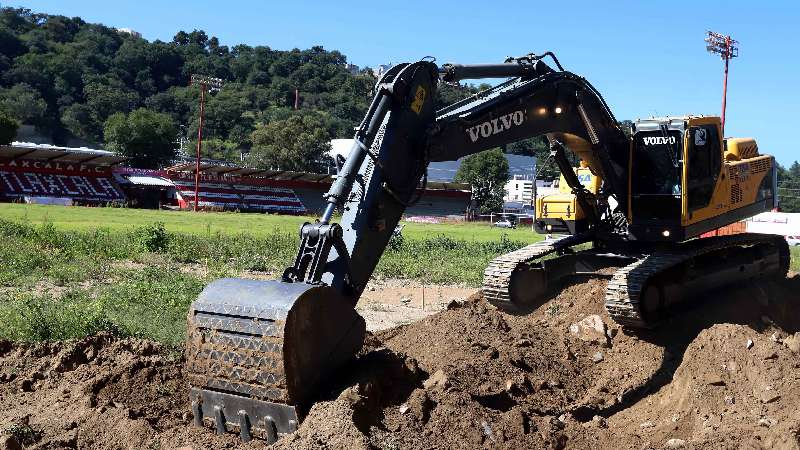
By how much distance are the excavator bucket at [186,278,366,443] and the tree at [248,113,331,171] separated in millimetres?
87050

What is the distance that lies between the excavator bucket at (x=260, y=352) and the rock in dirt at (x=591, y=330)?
196 inches

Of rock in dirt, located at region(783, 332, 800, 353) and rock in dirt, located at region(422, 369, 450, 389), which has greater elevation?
rock in dirt, located at region(783, 332, 800, 353)

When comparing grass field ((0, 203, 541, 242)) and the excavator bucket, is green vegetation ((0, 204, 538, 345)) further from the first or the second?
grass field ((0, 203, 541, 242))

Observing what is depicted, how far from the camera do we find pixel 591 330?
35.8 feet

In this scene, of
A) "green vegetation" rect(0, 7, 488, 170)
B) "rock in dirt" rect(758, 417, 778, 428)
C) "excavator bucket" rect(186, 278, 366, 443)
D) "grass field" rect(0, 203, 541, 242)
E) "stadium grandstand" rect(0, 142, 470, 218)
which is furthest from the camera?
"green vegetation" rect(0, 7, 488, 170)

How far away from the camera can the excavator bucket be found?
6.30 meters

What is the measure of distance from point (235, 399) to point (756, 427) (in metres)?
4.15

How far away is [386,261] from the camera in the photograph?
22578mm

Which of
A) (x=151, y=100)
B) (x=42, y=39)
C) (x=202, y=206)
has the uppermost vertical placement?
(x=42, y=39)

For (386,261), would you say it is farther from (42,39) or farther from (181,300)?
(42,39)

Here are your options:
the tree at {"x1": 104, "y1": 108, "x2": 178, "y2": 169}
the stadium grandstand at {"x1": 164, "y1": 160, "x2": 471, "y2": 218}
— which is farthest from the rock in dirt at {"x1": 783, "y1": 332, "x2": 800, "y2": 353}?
the tree at {"x1": 104, "y1": 108, "x2": 178, "y2": 169}

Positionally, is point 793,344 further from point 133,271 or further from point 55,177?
point 55,177

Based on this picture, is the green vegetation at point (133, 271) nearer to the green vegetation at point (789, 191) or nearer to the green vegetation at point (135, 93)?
the green vegetation at point (789, 191)

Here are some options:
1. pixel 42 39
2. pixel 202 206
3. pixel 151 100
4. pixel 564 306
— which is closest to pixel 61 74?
pixel 151 100
